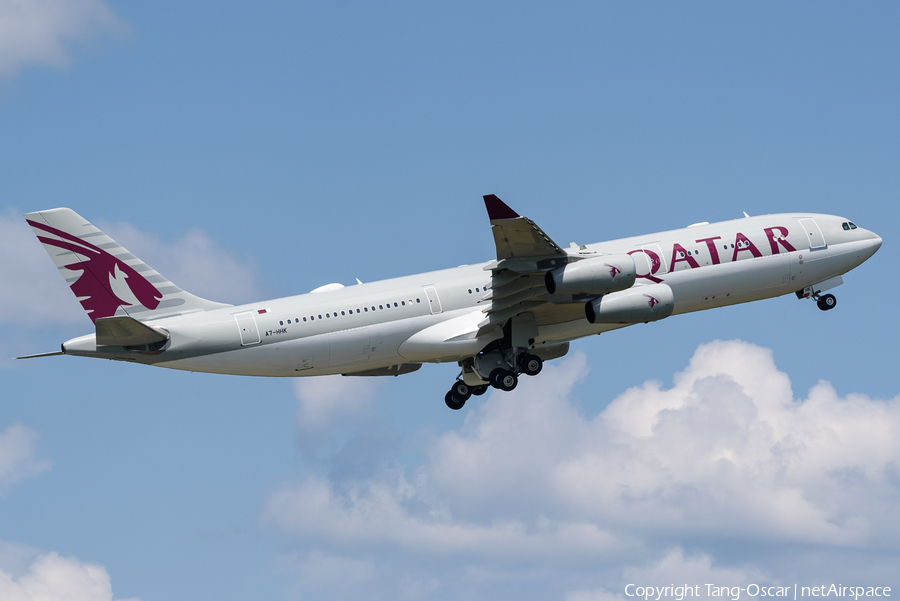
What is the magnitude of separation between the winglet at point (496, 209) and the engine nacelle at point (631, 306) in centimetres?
666

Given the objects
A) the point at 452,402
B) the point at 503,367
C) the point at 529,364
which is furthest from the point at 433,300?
the point at 452,402

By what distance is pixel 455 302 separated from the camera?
45.6 metres

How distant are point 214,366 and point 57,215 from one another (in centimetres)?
850

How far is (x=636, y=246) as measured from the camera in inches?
1855

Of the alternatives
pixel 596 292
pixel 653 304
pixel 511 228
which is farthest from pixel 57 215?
pixel 653 304

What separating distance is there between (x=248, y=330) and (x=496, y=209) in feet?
36.0

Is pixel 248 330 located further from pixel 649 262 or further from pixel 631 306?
pixel 649 262

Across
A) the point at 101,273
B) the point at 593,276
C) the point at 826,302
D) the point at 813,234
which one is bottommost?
the point at 101,273

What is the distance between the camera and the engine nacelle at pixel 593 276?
138ft

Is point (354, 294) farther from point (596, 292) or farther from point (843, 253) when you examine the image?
point (843, 253)

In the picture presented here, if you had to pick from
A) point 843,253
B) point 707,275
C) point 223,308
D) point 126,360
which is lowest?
point 126,360

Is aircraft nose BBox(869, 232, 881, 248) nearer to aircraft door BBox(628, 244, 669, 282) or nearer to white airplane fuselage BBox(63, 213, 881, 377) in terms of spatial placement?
white airplane fuselage BBox(63, 213, 881, 377)

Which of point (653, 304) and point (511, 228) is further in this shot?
point (653, 304)

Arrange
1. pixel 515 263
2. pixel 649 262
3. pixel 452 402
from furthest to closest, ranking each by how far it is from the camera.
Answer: pixel 452 402
pixel 649 262
pixel 515 263
